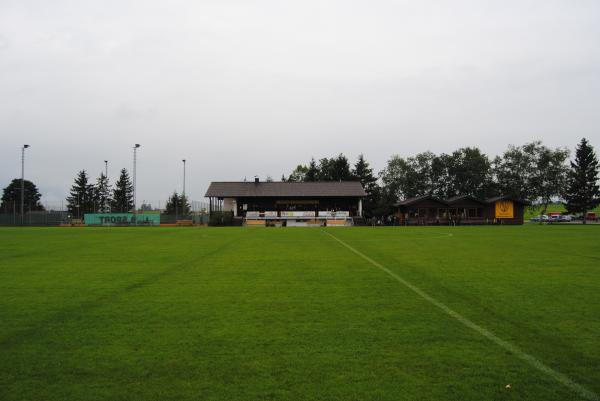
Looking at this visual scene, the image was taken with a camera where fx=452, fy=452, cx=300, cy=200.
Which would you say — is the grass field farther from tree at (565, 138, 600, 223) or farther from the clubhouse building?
tree at (565, 138, 600, 223)

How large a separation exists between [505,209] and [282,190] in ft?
103

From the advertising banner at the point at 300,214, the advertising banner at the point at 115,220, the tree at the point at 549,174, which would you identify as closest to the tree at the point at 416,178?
the tree at the point at 549,174

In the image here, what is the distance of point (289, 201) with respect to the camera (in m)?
64.1

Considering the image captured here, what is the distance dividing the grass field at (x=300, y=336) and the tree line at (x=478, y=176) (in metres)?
69.4

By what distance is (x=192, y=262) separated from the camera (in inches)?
535

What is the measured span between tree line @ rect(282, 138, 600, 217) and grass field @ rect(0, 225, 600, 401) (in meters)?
69.4

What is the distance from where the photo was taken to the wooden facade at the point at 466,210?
2448 inches

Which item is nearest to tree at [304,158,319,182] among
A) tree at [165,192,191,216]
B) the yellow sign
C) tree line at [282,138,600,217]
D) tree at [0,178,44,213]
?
tree line at [282,138,600,217]

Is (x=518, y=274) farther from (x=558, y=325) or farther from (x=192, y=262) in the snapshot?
(x=192, y=262)

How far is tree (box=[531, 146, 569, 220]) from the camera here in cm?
7438

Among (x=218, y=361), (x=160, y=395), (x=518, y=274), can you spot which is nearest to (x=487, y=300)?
(x=518, y=274)

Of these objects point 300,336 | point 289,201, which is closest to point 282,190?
point 289,201

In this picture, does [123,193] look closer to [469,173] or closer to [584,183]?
[469,173]

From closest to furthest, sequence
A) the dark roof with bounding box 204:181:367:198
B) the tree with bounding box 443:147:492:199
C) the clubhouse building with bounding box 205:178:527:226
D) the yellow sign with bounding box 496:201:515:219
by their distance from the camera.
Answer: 1. the clubhouse building with bounding box 205:178:527:226
2. the dark roof with bounding box 204:181:367:198
3. the yellow sign with bounding box 496:201:515:219
4. the tree with bounding box 443:147:492:199
